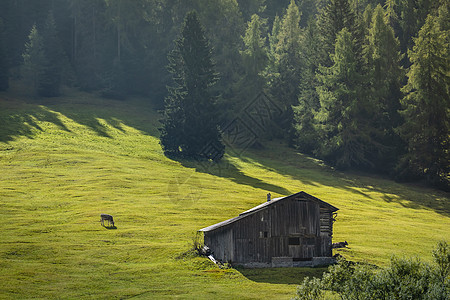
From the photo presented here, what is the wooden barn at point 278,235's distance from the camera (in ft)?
151

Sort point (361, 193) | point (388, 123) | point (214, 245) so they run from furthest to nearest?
point (388, 123), point (361, 193), point (214, 245)

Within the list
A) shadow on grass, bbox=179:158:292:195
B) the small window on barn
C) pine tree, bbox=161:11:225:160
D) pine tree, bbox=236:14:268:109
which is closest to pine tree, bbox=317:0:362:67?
pine tree, bbox=236:14:268:109

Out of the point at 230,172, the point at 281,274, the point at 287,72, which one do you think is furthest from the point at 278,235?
the point at 287,72

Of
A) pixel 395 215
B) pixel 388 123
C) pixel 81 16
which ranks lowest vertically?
pixel 395 215

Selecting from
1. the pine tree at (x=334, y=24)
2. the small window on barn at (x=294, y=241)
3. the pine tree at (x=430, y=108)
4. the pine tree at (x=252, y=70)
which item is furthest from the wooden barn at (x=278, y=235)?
the pine tree at (x=252, y=70)

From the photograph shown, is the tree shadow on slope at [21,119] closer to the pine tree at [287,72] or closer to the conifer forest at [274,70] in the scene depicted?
the conifer forest at [274,70]

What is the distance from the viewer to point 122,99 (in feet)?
445

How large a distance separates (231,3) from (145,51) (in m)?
24.1

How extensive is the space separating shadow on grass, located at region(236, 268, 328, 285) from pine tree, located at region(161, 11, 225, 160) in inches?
2036

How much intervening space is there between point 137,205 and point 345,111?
48399 mm

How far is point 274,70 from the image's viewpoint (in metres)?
123

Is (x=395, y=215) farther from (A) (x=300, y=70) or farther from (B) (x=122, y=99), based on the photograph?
(B) (x=122, y=99)

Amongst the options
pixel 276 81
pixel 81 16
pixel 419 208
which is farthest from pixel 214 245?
pixel 81 16

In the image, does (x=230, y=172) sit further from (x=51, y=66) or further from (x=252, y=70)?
(x=51, y=66)
